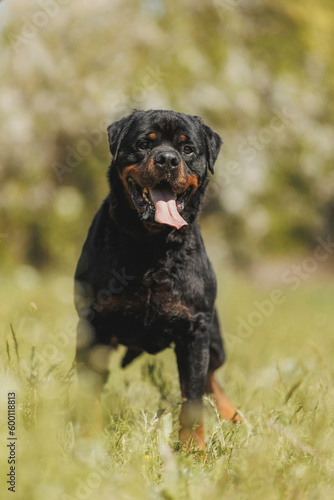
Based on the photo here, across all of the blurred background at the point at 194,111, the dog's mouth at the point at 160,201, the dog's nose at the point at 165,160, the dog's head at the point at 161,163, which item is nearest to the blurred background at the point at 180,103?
the blurred background at the point at 194,111

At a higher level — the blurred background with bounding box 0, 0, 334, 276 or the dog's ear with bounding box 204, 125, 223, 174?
the dog's ear with bounding box 204, 125, 223, 174

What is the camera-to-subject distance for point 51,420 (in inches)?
65.7

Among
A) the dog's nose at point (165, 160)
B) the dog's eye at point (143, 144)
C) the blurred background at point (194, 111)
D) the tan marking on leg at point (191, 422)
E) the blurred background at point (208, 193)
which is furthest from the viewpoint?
the blurred background at point (194, 111)

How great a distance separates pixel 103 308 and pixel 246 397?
1135 millimetres

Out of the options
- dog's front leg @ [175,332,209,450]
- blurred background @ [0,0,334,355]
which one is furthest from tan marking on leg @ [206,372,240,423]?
blurred background @ [0,0,334,355]

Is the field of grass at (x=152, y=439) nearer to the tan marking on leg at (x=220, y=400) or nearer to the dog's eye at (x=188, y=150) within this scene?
the tan marking on leg at (x=220, y=400)

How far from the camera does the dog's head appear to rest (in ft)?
9.26

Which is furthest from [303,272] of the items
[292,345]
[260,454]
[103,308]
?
[260,454]

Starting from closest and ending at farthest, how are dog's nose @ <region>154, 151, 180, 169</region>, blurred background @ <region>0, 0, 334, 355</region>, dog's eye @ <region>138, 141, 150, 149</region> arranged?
dog's nose @ <region>154, 151, 180, 169</region>, dog's eye @ <region>138, 141, 150, 149</region>, blurred background @ <region>0, 0, 334, 355</region>

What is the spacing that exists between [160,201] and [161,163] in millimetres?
192

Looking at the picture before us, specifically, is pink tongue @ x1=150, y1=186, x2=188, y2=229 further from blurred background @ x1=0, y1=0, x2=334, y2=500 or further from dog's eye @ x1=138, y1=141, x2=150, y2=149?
blurred background @ x1=0, y1=0, x2=334, y2=500

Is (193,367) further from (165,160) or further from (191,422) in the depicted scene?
(165,160)

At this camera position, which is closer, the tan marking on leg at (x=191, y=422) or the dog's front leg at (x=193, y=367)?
the tan marking on leg at (x=191, y=422)

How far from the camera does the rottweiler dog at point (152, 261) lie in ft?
9.37
